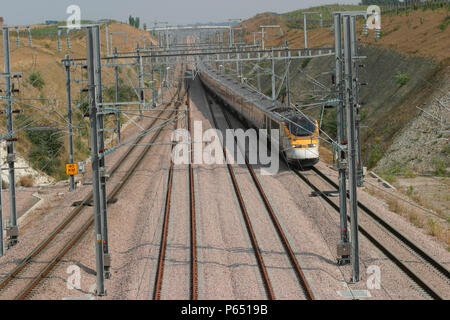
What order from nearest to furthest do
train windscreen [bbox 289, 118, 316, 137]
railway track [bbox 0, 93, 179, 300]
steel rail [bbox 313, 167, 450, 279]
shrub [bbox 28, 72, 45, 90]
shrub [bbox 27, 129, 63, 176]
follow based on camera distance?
railway track [bbox 0, 93, 179, 300], steel rail [bbox 313, 167, 450, 279], train windscreen [bbox 289, 118, 316, 137], shrub [bbox 27, 129, 63, 176], shrub [bbox 28, 72, 45, 90]

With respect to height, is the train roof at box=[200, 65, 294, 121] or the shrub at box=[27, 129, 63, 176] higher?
the train roof at box=[200, 65, 294, 121]

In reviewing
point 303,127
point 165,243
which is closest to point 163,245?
point 165,243

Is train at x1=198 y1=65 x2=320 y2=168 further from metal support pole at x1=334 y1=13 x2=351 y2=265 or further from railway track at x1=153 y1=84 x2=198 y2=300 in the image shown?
metal support pole at x1=334 y1=13 x2=351 y2=265

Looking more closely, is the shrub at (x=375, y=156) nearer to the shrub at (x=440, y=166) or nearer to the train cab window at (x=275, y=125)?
the shrub at (x=440, y=166)

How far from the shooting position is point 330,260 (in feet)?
64.6

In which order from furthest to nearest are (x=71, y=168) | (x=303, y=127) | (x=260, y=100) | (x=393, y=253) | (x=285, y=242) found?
(x=260, y=100) < (x=303, y=127) < (x=71, y=168) < (x=285, y=242) < (x=393, y=253)

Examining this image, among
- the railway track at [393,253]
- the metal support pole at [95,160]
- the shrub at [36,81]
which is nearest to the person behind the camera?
the railway track at [393,253]

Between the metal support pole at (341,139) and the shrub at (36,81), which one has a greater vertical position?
the shrub at (36,81)

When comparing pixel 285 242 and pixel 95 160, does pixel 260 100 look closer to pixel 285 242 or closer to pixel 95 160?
pixel 285 242

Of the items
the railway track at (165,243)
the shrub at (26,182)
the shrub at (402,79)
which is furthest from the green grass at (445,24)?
the shrub at (26,182)

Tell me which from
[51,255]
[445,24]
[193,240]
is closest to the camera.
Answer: [51,255]

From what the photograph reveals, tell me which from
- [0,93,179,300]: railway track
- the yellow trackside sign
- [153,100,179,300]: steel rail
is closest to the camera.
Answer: [153,100,179,300]: steel rail

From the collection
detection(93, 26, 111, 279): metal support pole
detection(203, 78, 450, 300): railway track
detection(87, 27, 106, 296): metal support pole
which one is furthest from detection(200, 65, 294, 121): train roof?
detection(87, 27, 106, 296): metal support pole
